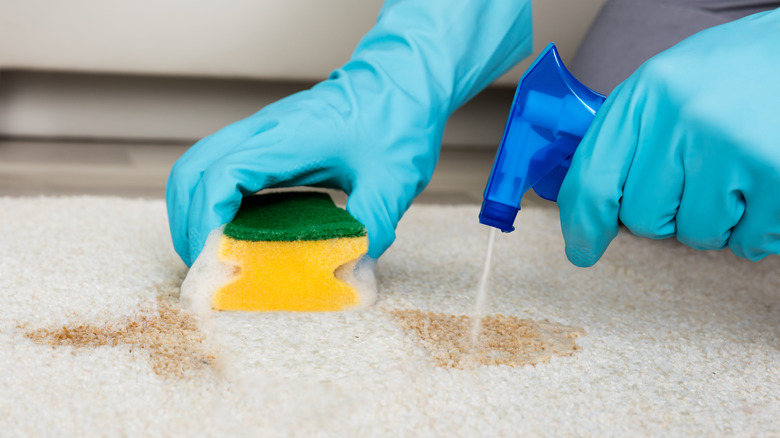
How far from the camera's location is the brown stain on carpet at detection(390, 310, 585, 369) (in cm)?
61

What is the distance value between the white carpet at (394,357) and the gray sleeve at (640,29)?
0.40 meters

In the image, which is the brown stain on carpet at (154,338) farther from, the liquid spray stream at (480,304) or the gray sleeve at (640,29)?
the gray sleeve at (640,29)

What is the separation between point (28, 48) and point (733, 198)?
56.0 inches

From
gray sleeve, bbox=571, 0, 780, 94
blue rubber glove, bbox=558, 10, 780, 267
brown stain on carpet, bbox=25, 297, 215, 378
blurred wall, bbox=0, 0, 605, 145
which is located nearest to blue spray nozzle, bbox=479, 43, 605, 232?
blue rubber glove, bbox=558, 10, 780, 267

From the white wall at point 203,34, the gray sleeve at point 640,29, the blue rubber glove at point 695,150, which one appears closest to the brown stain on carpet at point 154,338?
the blue rubber glove at point 695,150

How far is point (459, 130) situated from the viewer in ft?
6.23

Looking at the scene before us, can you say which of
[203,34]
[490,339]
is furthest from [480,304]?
[203,34]

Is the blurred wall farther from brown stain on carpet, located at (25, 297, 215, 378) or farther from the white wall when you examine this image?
brown stain on carpet, located at (25, 297, 215, 378)

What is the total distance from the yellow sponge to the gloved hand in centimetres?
5

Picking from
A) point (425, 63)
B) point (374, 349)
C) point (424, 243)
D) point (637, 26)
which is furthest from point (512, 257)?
point (637, 26)

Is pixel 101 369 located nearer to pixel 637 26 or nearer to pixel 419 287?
pixel 419 287

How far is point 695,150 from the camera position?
0.59m

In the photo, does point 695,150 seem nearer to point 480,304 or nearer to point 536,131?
point 536,131

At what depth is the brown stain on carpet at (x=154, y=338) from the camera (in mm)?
562
